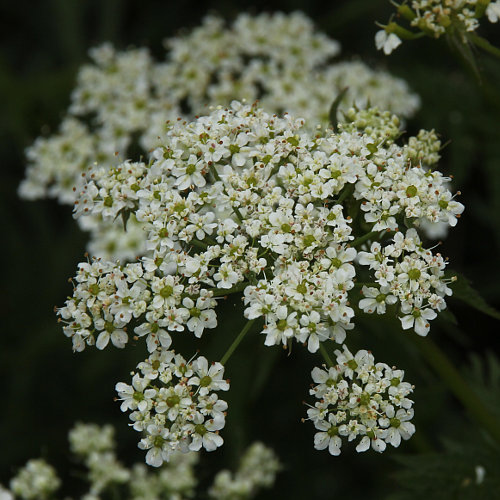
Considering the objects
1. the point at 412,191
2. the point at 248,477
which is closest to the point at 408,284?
the point at 412,191

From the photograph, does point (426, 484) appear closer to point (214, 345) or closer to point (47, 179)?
point (214, 345)

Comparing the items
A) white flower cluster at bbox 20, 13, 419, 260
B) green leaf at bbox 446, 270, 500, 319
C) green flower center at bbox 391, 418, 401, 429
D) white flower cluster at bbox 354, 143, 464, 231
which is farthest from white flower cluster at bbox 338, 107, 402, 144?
white flower cluster at bbox 20, 13, 419, 260

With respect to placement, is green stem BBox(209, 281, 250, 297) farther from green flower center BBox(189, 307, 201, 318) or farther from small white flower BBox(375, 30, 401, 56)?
small white flower BBox(375, 30, 401, 56)

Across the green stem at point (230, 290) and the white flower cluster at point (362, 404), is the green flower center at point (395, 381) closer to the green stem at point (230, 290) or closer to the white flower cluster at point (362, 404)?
the white flower cluster at point (362, 404)

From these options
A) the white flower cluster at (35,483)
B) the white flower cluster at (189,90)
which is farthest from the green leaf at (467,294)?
the white flower cluster at (35,483)

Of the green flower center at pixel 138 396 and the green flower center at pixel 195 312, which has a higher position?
the green flower center at pixel 195 312

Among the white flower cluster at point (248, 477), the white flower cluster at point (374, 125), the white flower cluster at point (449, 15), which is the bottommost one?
the white flower cluster at point (248, 477)

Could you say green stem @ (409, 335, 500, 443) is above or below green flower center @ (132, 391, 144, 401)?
below

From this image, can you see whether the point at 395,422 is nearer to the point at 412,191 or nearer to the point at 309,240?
the point at 309,240
